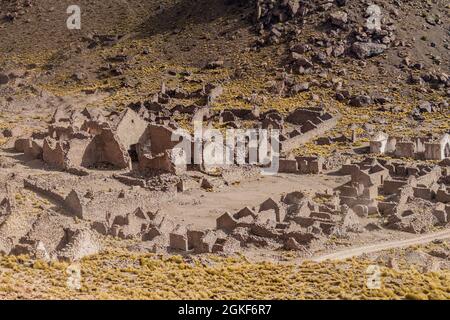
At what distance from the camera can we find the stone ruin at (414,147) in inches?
2060

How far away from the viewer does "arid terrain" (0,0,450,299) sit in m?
26.9

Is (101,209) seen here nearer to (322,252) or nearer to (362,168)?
(322,252)

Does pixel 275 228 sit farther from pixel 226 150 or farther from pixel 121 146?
pixel 121 146

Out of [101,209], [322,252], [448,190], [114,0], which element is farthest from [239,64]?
[322,252]

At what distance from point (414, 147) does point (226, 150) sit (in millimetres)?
13308

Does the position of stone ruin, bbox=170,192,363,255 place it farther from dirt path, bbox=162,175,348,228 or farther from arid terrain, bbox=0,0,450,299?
dirt path, bbox=162,175,348,228

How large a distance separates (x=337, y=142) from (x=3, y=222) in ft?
109

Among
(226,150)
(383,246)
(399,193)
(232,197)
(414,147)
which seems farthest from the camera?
(414,147)

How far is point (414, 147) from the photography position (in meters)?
53.2

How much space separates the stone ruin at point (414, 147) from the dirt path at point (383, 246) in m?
17.2

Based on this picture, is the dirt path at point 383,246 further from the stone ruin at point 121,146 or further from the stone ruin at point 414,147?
the stone ruin at point 414,147

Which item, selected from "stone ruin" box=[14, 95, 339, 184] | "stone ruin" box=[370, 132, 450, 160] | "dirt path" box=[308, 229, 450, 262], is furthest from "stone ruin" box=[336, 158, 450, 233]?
"stone ruin" box=[14, 95, 339, 184]

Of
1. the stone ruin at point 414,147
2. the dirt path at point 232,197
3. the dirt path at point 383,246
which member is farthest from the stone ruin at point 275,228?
the stone ruin at point 414,147

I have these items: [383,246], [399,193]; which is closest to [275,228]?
[383,246]
